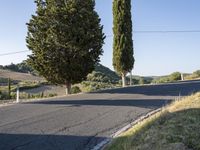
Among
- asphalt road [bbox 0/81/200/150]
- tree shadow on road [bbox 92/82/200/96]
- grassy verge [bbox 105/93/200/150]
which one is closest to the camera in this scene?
grassy verge [bbox 105/93/200/150]

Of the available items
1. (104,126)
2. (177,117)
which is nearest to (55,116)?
(104,126)

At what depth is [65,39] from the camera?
26.2 metres

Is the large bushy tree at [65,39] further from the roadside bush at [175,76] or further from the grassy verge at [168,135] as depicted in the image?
the roadside bush at [175,76]

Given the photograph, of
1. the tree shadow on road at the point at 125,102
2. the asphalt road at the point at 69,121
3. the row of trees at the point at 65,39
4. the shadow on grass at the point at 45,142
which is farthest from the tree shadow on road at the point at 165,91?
the shadow on grass at the point at 45,142

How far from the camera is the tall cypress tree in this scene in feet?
114

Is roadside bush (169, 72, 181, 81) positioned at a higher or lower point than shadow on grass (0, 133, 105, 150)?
higher

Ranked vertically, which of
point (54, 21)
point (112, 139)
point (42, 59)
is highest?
point (54, 21)

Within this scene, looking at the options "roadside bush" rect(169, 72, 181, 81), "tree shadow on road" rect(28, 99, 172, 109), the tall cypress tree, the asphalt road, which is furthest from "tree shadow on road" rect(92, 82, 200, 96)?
"roadside bush" rect(169, 72, 181, 81)

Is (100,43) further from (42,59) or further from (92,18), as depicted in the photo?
(42,59)

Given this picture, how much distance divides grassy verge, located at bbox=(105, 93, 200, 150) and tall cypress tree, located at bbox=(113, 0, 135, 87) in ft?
75.0

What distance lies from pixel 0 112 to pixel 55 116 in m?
2.44

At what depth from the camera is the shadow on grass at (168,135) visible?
8422 millimetres

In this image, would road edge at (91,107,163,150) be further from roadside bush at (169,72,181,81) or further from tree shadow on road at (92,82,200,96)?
roadside bush at (169,72,181,81)

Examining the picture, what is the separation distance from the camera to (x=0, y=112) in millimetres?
15469
